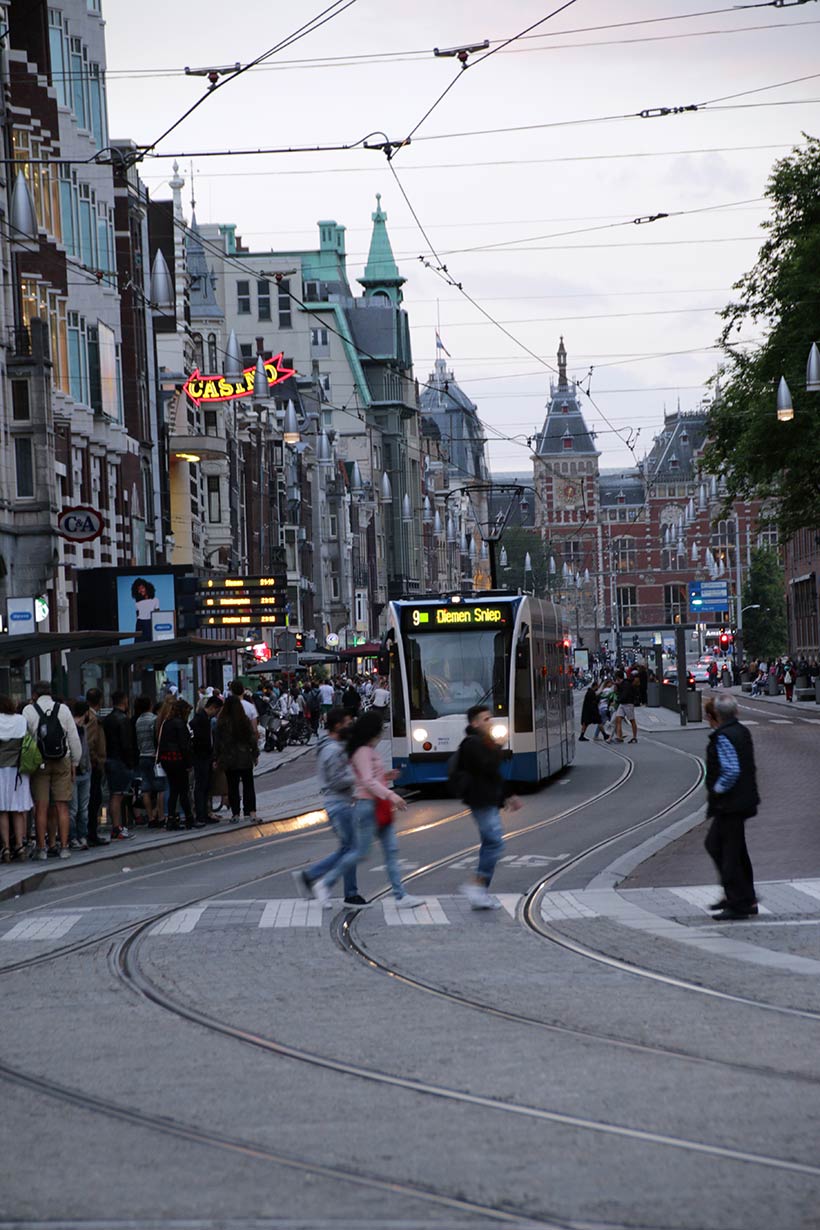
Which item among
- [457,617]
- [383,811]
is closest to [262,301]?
[457,617]

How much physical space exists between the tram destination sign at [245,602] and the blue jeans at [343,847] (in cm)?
2856

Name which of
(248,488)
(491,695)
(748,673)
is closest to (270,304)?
(248,488)

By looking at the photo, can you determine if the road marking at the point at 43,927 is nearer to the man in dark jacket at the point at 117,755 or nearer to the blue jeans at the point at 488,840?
the blue jeans at the point at 488,840

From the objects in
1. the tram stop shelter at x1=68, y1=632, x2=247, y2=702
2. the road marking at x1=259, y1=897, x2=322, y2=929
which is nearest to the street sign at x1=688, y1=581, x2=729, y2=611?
the tram stop shelter at x1=68, y1=632, x2=247, y2=702

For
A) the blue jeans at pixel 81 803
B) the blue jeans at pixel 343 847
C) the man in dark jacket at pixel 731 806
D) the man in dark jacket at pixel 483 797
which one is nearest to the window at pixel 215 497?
the blue jeans at pixel 81 803

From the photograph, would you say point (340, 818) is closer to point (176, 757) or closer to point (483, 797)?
point (483, 797)

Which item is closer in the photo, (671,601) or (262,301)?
(262,301)

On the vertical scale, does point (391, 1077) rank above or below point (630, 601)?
below

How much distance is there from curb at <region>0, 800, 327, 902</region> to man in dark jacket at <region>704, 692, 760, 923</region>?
7.36m

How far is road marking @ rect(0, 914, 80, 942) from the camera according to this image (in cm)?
1495

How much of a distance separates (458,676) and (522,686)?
1009 mm

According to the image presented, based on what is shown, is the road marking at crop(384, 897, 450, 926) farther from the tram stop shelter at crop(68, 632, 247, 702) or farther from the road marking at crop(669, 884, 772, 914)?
the tram stop shelter at crop(68, 632, 247, 702)

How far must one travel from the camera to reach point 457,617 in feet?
99.7

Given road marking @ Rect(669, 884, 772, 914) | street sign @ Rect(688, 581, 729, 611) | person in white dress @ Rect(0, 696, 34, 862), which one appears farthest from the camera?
street sign @ Rect(688, 581, 729, 611)
